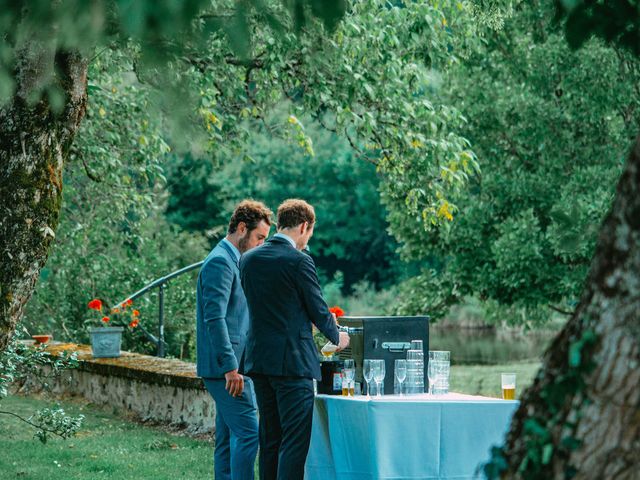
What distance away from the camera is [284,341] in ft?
17.7

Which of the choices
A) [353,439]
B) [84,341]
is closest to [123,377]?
[84,341]

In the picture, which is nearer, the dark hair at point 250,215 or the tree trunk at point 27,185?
the tree trunk at point 27,185

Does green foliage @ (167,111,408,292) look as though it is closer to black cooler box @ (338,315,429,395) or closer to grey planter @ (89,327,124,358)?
grey planter @ (89,327,124,358)

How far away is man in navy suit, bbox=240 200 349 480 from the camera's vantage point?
5.38 m

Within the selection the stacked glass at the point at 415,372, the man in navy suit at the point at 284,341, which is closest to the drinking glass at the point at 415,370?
the stacked glass at the point at 415,372

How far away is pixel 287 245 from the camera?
553 centimetres

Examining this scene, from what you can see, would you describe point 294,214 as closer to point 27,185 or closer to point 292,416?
point 292,416

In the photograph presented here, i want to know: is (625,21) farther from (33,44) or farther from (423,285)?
(423,285)

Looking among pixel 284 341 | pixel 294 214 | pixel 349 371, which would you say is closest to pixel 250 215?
pixel 294 214

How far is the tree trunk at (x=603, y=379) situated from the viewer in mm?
2754

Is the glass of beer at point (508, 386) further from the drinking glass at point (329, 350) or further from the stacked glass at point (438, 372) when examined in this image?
the drinking glass at point (329, 350)

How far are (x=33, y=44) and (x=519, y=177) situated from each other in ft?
53.7

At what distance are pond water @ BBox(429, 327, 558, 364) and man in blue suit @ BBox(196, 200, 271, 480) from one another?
67.9ft

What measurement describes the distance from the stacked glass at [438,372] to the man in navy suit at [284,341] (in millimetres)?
600
